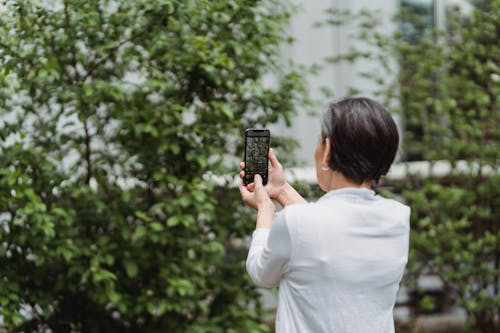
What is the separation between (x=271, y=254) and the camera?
7.45ft

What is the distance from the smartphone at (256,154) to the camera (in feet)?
8.88

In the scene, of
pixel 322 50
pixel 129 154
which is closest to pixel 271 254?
pixel 129 154

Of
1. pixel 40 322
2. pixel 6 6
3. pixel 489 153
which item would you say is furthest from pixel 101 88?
pixel 489 153

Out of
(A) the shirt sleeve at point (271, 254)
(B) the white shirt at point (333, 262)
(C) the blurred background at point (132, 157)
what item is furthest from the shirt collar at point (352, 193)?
(C) the blurred background at point (132, 157)

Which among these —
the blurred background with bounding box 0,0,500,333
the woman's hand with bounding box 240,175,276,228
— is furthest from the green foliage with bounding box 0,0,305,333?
the woman's hand with bounding box 240,175,276,228

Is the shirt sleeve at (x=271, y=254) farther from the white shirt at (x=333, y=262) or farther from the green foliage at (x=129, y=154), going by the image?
the green foliage at (x=129, y=154)

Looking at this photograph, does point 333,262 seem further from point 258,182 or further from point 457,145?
point 457,145

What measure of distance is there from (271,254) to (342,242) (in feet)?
0.68

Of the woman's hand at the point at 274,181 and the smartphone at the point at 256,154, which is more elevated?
the smartphone at the point at 256,154

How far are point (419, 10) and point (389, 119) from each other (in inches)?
247

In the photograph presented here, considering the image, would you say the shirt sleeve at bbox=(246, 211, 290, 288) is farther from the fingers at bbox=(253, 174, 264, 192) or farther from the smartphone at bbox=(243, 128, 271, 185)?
the smartphone at bbox=(243, 128, 271, 185)

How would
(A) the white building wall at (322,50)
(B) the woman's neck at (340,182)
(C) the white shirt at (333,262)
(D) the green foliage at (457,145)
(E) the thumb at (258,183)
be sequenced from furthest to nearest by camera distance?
(A) the white building wall at (322,50) < (D) the green foliage at (457,145) < (E) the thumb at (258,183) < (B) the woman's neck at (340,182) < (C) the white shirt at (333,262)

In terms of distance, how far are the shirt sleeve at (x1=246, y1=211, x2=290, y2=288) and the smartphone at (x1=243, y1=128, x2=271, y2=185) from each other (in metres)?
0.35

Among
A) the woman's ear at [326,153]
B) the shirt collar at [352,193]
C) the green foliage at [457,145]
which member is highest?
the woman's ear at [326,153]
